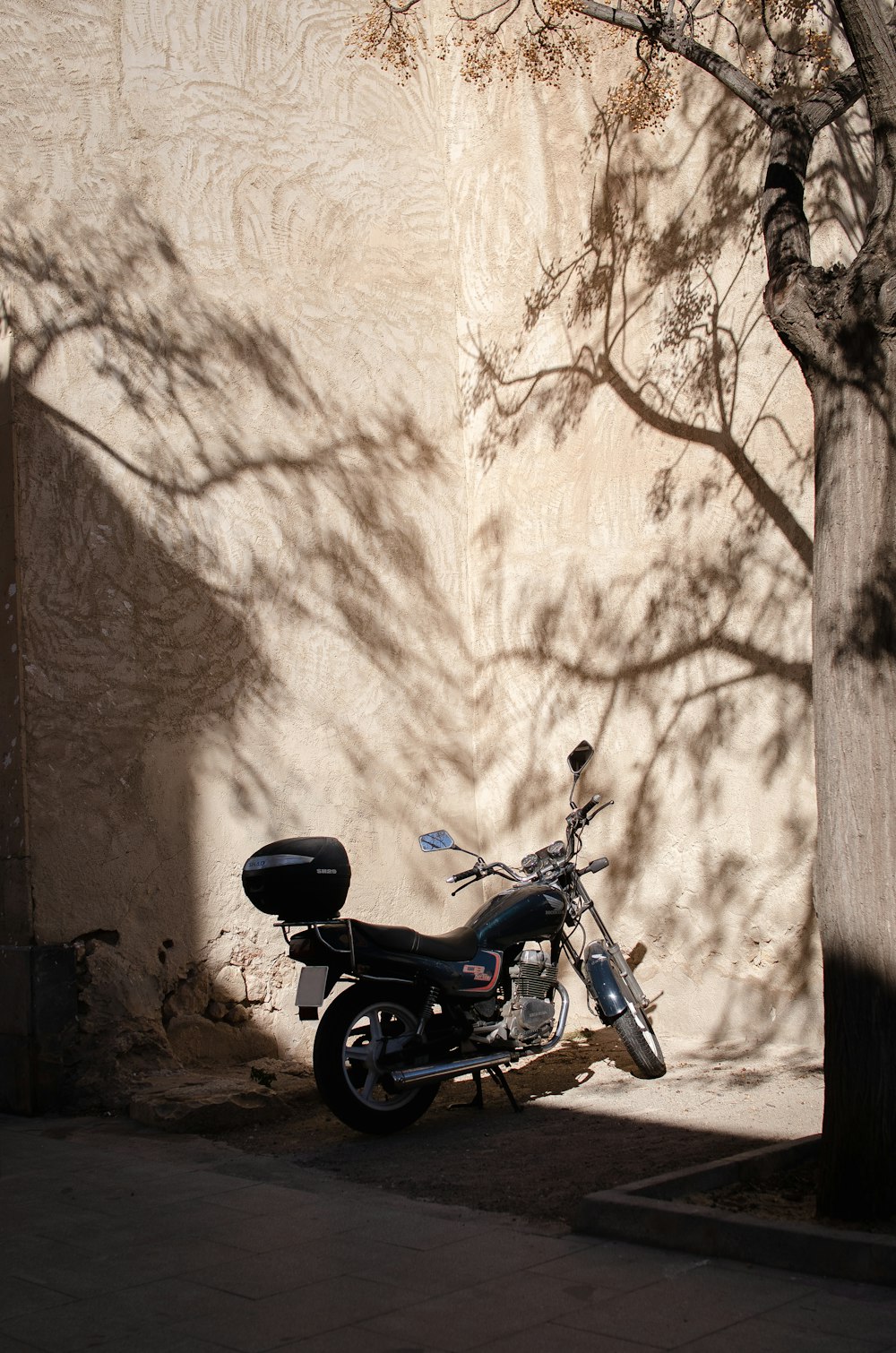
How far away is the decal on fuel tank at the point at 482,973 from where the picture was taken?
5762mm

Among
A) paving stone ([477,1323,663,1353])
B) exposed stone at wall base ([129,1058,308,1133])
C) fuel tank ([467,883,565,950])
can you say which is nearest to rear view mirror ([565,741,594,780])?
fuel tank ([467,883,565,950])

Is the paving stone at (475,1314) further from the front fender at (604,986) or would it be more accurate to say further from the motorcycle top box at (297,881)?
the front fender at (604,986)

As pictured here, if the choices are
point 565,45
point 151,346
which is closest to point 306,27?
point 565,45

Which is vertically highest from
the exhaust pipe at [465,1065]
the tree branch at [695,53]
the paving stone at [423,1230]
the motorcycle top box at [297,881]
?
the tree branch at [695,53]

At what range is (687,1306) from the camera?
3.29m

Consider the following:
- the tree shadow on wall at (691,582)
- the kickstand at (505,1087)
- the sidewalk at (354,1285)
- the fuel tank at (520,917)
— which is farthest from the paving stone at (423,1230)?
the tree shadow on wall at (691,582)

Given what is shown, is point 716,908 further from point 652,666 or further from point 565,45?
point 565,45

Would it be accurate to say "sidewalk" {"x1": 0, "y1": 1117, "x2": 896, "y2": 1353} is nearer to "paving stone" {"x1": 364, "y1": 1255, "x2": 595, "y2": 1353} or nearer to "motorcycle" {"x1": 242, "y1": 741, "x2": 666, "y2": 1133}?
"paving stone" {"x1": 364, "y1": 1255, "x2": 595, "y2": 1353}

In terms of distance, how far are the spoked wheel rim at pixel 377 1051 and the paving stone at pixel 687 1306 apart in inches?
86.3

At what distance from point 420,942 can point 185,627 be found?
2.51 m

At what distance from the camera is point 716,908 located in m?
7.02

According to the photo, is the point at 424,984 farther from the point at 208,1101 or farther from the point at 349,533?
the point at 349,533

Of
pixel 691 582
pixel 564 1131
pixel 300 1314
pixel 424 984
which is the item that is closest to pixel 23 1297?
pixel 300 1314

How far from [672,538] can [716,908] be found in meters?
2.05
